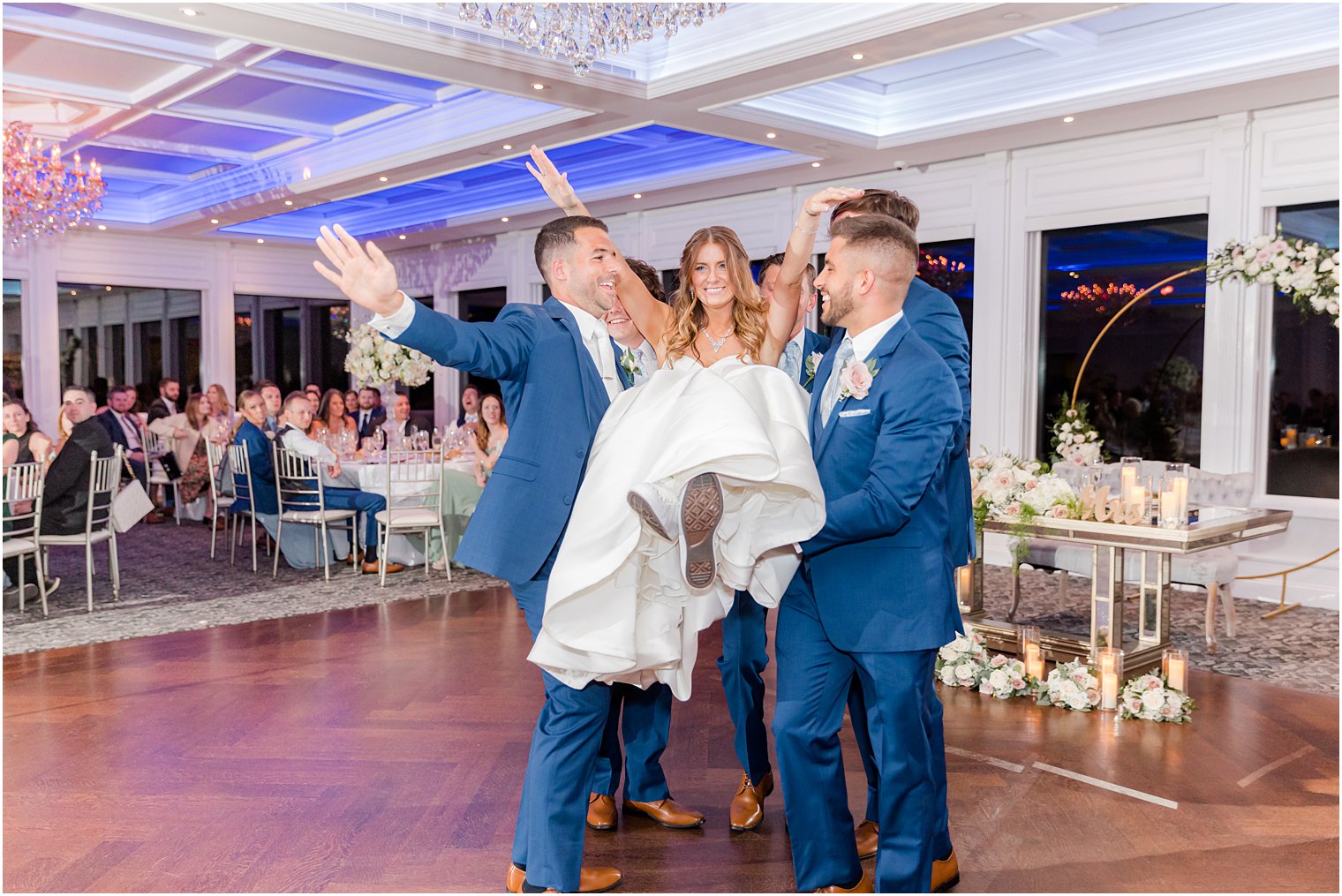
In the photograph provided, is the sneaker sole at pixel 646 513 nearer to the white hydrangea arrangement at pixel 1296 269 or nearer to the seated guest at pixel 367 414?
the white hydrangea arrangement at pixel 1296 269

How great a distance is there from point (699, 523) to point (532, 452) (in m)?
0.54

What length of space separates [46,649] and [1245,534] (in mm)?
6234

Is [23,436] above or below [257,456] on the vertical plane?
above

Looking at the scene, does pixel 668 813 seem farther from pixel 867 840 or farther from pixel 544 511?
pixel 544 511

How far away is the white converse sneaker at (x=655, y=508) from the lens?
221cm

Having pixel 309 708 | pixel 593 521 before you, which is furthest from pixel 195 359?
pixel 593 521

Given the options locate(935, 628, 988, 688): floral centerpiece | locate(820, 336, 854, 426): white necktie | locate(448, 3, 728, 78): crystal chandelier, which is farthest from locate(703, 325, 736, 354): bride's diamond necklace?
locate(448, 3, 728, 78): crystal chandelier

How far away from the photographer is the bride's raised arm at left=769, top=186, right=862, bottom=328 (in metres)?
2.63

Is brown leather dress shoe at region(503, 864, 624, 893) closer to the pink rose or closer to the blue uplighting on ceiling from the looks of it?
the pink rose

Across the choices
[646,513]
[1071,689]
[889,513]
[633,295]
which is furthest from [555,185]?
[1071,689]

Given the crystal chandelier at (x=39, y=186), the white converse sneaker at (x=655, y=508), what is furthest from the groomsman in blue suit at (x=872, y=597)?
the crystal chandelier at (x=39, y=186)

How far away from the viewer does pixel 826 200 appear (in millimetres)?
2598

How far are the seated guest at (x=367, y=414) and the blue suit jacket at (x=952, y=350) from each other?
8.81 m

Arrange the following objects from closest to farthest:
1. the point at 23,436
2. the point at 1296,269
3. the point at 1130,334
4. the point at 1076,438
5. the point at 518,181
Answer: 1. the point at 1296,269
2. the point at 23,436
3. the point at 1076,438
4. the point at 1130,334
5. the point at 518,181
